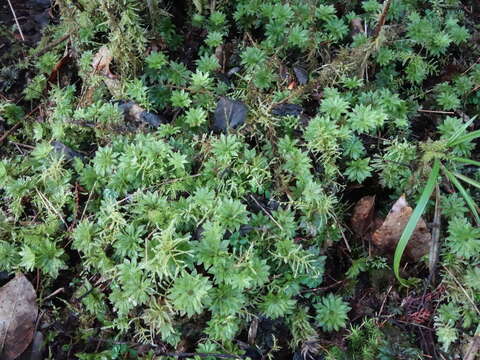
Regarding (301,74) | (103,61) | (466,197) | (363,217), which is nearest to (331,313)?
(363,217)

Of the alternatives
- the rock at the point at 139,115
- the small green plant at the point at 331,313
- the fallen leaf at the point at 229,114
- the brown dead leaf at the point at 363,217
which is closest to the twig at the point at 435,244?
the brown dead leaf at the point at 363,217

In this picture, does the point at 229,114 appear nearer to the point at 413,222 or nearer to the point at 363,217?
the point at 363,217

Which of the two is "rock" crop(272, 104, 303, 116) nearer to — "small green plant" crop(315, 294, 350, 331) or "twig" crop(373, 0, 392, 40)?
"twig" crop(373, 0, 392, 40)

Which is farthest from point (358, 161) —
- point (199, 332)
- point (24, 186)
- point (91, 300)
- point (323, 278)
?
point (24, 186)

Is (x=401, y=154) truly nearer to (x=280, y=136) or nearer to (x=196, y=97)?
(x=280, y=136)

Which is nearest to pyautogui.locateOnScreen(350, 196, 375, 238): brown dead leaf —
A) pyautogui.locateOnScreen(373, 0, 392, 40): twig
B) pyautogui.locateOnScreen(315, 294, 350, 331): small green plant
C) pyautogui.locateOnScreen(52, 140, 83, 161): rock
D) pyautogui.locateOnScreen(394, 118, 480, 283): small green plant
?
pyautogui.locateOnScreen(394, 118, 480, 283): small green plant
